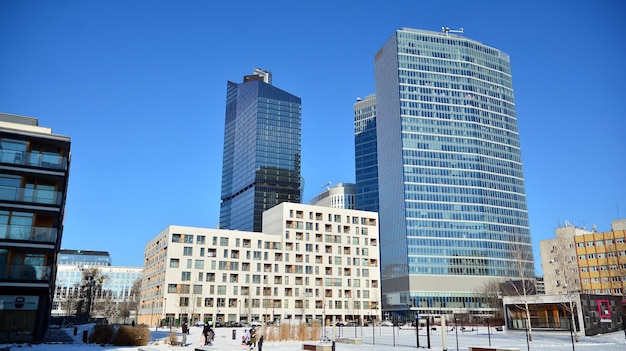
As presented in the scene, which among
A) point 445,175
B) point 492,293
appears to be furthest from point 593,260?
point 445,175

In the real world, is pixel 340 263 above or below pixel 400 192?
below

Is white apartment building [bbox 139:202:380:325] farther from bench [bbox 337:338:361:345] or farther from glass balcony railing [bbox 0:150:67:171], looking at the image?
glass balcony railing [bbox 0:150:67:171]

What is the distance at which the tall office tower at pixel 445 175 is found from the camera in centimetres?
14975

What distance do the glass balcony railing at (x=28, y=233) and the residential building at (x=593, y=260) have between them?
328 feet

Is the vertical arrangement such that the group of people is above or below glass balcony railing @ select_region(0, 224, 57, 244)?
below

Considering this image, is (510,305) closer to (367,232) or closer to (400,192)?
(367,232)

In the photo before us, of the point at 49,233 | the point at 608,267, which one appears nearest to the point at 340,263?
the point at 608,267

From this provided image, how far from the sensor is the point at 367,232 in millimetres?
127938

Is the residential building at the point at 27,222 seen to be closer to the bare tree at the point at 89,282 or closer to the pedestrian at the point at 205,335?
the pedestrian at the point at 205,335

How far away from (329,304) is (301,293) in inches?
292

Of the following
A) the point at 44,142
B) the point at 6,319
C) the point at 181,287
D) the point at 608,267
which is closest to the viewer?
the point at 6,319

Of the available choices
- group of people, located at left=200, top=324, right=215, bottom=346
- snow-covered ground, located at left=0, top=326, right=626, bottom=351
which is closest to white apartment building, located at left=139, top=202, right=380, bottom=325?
snow-covered ground, located at left=0, top=326, right=626, bottom=351

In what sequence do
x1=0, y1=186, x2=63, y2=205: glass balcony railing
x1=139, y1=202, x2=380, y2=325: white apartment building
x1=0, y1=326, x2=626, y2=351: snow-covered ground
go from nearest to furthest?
x1=0, y1=326, x2=626, y2=351: snow-covered ground, x1=0, y1=186, x2=63, y2=205: glass balcony railing, x1=139, y1=202, x2=380, y2=325: white apartment building

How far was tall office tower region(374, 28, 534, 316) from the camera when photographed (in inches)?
5896
